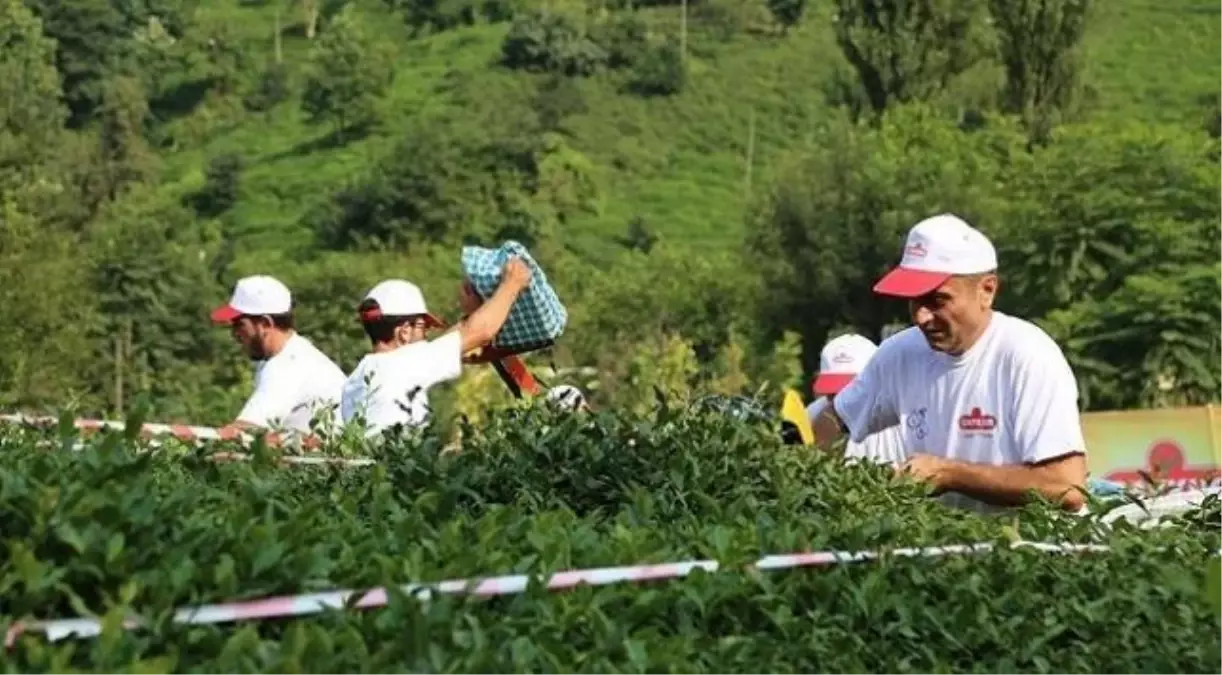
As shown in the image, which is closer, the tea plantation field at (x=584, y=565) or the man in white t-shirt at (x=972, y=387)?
the tea plantation field at (x=584, y=565)

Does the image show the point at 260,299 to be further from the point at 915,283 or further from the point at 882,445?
the point at 915,283

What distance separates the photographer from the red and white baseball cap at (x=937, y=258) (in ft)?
19.3

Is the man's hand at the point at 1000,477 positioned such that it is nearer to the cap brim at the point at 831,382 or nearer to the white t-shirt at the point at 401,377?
the white t-shirt at the point at 401,377

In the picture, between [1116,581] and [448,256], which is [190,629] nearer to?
[1116,581]

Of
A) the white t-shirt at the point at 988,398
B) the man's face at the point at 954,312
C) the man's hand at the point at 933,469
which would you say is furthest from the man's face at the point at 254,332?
the man's hand at the point at 933,469

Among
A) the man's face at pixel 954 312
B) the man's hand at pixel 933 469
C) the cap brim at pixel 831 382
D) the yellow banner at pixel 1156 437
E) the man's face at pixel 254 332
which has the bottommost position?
the yellow banner at pixel 1156 437

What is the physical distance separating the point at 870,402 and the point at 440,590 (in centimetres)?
332

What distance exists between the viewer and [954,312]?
5.88 metres

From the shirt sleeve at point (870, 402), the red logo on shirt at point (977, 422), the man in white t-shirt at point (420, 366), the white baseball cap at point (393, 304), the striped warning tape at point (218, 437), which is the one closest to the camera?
the striped warning tape at point (218, 437)

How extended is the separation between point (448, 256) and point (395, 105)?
2256cm

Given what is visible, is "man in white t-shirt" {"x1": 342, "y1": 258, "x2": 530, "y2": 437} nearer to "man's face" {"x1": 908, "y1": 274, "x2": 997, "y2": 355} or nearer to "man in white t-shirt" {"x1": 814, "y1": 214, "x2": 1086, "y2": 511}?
"man in white t-shirt" {"x1": 814, "y1": 214, "x2": 1086, "y2": 511}

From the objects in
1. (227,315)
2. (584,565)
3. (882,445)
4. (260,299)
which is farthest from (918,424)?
(227,315)

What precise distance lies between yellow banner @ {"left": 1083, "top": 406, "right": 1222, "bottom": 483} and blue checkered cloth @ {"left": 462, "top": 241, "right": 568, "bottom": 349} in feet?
34.8

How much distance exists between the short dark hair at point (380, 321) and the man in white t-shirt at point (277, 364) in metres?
0.27
